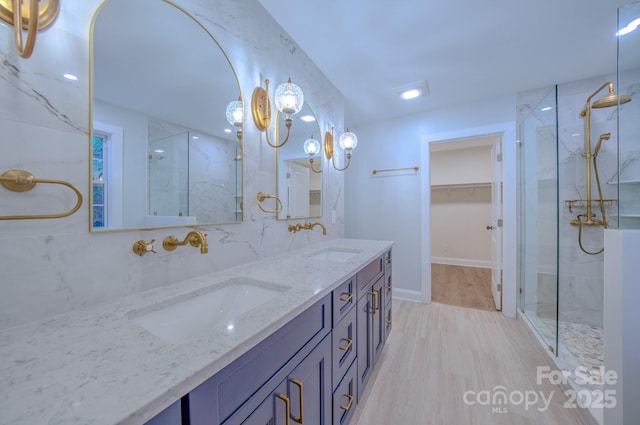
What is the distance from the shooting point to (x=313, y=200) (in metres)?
2.03

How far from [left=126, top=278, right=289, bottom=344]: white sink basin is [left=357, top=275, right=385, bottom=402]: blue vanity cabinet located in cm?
62

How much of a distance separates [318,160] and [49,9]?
1626 mm

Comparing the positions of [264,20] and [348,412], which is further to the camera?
[264,20]

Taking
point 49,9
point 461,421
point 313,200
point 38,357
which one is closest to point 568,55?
point 313,200

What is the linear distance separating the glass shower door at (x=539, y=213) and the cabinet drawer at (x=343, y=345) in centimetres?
189

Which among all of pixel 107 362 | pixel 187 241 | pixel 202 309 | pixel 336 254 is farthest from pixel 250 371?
pixel 336 254

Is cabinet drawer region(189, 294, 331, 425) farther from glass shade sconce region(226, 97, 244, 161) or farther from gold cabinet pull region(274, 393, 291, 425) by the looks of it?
glass shade sconce region(226, 97, 244, 161)

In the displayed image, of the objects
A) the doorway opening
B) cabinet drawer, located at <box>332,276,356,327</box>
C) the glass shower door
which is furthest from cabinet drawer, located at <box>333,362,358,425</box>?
the doorway opening

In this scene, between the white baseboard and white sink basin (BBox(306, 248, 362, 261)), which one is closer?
white sink basin (BBox(306, 248, 362, 261))

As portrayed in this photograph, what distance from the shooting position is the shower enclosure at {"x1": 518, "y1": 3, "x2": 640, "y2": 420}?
211cm

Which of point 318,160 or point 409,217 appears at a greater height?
point 318,160

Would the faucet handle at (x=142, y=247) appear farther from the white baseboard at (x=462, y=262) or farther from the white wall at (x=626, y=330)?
the white baseboard at (x=462, y=262)

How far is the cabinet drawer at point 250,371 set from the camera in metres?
0.48

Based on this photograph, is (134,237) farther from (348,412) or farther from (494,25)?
(494,25)
